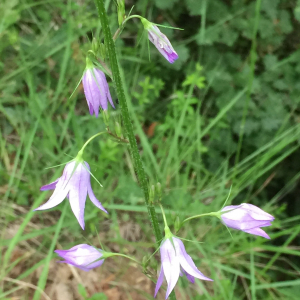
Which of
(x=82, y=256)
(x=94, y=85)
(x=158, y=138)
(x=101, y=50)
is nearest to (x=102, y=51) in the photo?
(x=101, y=50)

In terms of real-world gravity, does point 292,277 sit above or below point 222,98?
below

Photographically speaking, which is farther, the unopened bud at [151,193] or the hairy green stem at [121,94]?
the unopened bud at [151,193]

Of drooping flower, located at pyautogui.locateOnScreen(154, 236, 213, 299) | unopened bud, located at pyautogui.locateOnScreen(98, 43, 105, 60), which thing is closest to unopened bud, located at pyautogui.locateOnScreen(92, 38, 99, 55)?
unopened bud, located at pyautogui.locateOnScreen(98, 43, 105, 60)

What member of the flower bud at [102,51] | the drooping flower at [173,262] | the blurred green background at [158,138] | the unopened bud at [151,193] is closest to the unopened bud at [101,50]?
the flower bud at [102,51]

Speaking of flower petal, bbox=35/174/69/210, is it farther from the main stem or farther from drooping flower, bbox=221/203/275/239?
drooping flower, bbox=221/203/275/239

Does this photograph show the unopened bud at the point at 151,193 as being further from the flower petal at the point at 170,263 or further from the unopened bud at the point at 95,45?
the unopened bud at the point at 95,45

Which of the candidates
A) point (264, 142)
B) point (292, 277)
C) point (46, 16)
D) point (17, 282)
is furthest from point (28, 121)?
point (292, 277)

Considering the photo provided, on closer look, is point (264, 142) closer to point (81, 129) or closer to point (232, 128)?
point (232, 128)
